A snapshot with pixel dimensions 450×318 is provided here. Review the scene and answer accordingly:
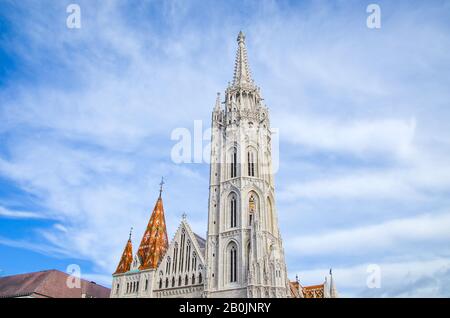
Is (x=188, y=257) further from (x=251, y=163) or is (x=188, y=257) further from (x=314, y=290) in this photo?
(x=314, y=290)

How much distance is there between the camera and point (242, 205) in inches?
1665

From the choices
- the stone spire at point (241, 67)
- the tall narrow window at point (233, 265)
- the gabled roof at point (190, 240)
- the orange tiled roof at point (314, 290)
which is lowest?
the orange tiled roof at point (314, 290)

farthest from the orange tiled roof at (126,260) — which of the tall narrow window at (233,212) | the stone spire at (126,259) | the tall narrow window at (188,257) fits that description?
the tall narrow window at (233,212)

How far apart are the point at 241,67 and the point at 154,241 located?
29151 millimetres

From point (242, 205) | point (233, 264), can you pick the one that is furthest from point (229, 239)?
point (242, 205)

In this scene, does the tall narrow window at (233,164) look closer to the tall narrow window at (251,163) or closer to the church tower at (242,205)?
the church tower at (242,205)

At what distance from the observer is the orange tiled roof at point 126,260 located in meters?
45.8

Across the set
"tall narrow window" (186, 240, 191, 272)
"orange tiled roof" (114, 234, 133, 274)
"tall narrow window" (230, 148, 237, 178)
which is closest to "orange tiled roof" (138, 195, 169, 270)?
"orange tiled roof" (114, 234, 133, 274)

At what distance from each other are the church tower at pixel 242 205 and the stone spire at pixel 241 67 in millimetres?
303

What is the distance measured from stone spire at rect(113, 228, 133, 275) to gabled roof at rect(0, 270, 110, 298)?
22.9 feet

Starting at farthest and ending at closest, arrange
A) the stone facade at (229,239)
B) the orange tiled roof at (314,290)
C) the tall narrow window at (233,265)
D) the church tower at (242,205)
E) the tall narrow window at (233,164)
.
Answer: the orange tiled roof at (314,290), the tall narrow window at (233,164), the tall narrow window at (233,265), the stone facade at (229,239), the church tower at (242,205)

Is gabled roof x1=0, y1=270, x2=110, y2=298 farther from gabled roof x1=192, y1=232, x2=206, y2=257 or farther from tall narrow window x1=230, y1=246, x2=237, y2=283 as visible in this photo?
tall narrow window x1=230, y1=246, x2=237, y2=283

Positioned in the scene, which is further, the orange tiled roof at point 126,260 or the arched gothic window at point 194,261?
the orange tiled roof at point 126,260
